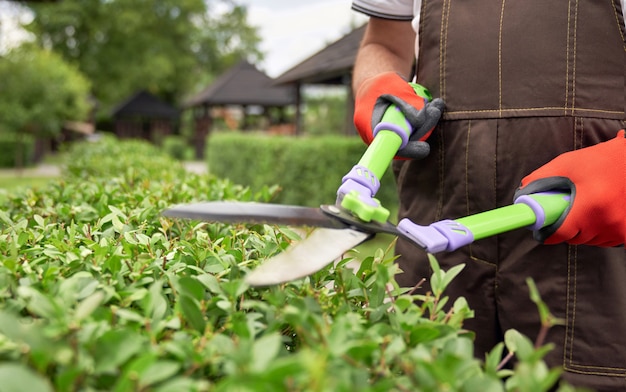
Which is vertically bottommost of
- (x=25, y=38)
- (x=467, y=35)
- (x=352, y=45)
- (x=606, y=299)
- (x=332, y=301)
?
(x=606, y=299)

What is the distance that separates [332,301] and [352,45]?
9.92 meters

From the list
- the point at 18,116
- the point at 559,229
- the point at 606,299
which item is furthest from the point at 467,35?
the point at 18,116

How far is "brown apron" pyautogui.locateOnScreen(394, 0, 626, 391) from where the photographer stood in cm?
161

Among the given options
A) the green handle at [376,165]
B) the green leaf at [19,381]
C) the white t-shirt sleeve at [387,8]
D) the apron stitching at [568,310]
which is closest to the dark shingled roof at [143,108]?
the white t-shirt sleeve at [387,8]

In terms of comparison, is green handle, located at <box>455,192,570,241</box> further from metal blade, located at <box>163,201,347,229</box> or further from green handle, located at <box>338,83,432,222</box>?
metal blade, located at <box>163,201,347,229</box>

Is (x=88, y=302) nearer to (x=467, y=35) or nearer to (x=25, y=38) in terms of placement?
(x=467, y=35)

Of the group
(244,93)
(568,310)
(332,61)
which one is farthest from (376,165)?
(244,93)

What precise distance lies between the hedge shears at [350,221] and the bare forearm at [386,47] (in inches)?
26.8

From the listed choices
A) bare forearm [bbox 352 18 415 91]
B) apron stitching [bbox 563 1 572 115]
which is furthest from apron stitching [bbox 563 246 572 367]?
bare forearm [bbox 352 18 415 91]

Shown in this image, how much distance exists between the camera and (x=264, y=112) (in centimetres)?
2998

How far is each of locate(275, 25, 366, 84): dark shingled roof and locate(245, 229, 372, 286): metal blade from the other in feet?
27.1

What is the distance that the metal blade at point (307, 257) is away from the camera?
103 cm

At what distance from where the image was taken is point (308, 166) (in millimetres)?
9523

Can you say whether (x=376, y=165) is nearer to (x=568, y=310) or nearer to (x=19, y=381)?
(x=568, y=310)
